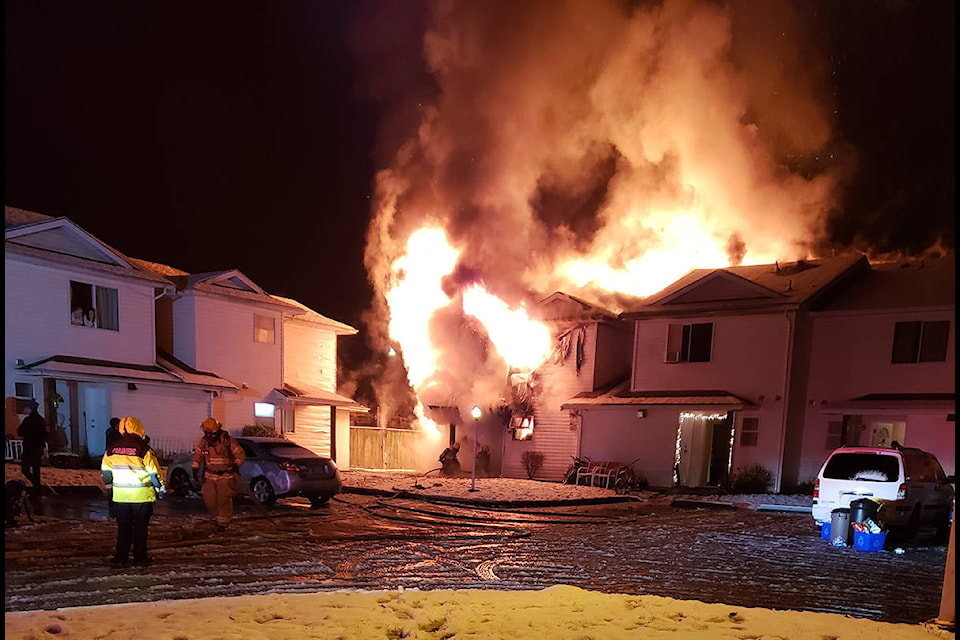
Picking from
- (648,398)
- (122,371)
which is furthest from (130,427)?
(648,398)

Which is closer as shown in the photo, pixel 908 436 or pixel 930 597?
pixel 930 597

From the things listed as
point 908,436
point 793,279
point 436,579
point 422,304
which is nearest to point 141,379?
point 422,304

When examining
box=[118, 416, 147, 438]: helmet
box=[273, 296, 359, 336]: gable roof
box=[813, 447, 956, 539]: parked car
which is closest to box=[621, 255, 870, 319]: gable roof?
box=[813, 447, 956, 539]: parked car

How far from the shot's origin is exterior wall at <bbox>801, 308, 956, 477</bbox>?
17922 millimetres

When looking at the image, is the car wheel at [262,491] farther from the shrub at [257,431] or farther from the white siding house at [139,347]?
the shrub at [257,431]

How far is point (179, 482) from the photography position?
14.0 metres

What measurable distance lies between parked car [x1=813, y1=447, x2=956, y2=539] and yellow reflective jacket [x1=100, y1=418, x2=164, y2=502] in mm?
11427

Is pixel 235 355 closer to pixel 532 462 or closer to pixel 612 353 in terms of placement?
pixel 532 462

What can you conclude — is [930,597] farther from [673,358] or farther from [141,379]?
[141,379]

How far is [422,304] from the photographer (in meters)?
27.9

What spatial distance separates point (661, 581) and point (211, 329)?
1902 centimetres

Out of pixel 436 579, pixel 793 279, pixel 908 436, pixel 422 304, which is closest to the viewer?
pixel 436 579

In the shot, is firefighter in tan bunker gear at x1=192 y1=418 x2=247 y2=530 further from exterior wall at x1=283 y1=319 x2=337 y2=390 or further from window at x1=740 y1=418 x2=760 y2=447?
window at x1=740 y1=418 x2=760 y2=447

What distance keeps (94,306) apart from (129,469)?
47.4 feet
